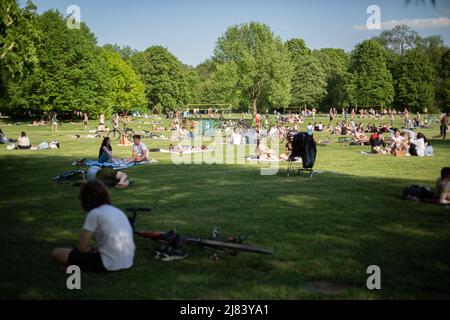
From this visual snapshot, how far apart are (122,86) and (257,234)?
69.5 metres

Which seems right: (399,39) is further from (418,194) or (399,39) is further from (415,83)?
(418,194)

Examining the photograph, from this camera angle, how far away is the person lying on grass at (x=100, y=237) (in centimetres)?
557

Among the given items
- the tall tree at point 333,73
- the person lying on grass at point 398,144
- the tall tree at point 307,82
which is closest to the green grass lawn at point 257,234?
the person lying on grass at point 398,144

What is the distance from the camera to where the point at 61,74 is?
5362 centimetres

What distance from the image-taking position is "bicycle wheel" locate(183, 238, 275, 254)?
6039 mm

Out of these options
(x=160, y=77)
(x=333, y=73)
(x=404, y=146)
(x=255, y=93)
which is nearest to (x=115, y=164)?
(x=404, y=146)

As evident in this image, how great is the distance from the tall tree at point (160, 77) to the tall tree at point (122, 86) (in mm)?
11260

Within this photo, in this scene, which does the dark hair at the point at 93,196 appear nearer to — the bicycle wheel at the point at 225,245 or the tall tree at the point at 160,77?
the bicycle wheel at the point at 225,245

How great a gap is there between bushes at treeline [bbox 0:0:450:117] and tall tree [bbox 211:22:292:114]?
0.16 m

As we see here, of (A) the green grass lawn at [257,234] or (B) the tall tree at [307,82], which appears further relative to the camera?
(B) the tall tree at [307,82]

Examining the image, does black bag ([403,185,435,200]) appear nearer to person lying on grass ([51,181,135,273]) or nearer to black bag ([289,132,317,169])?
black bag ([289,132,317,169])

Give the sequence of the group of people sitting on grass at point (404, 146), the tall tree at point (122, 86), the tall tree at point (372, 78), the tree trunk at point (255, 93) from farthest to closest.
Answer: the tall tree at point (372, 78), the tall tree at point (122, 86), the tree trunk at point (255, 93), the group of people sitting on grass at point (404, 146)
